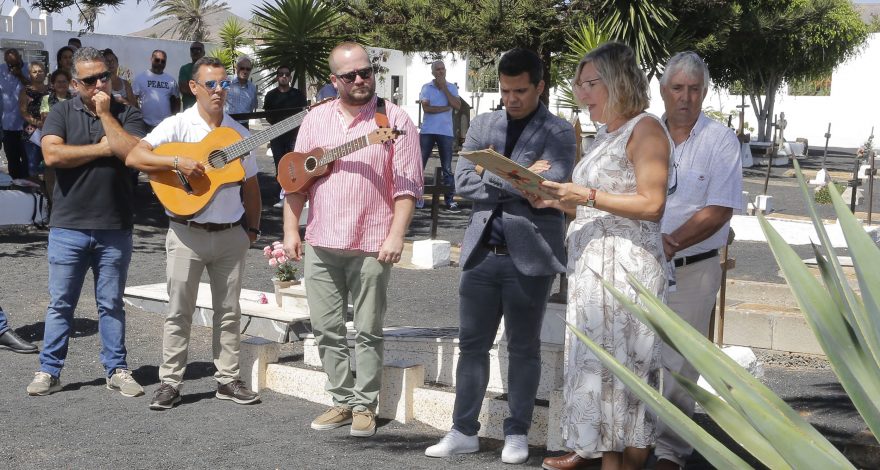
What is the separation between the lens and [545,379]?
19.4ft

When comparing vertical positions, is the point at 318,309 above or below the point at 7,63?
below

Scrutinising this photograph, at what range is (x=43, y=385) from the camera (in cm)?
626

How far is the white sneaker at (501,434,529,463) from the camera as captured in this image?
16.8 feet

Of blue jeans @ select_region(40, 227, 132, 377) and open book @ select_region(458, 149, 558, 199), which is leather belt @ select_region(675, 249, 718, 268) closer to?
open book @ select_region(458, 149, 558, 199)

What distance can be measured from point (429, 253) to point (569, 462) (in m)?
6.59

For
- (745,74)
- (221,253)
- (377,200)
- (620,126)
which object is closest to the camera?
(620,126)

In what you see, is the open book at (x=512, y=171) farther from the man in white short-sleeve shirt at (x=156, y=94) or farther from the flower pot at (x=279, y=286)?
the man in white short-sleeve shirt at (x=156, y=94)

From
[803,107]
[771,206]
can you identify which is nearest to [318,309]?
[771,206]

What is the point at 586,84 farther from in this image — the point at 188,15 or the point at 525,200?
the point at 188,15

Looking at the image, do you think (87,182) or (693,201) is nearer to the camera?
(693,201)

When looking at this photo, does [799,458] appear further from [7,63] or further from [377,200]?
[7,63]

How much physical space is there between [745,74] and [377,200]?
43.7 meters

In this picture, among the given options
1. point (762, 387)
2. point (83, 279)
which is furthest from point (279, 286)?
point (762, 387)

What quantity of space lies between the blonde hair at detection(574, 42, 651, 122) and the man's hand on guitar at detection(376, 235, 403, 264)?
1.49m
